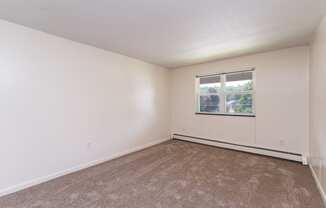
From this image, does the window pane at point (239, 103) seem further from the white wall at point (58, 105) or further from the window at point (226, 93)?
the white wall at point (58, 105)

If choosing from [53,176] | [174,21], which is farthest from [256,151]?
[53,176]

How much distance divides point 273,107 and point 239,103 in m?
0.74

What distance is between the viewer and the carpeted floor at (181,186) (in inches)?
76.5

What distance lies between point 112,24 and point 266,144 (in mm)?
3970

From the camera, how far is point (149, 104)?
15.0 ft

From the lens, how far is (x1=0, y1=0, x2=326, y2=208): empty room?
1.99 meters

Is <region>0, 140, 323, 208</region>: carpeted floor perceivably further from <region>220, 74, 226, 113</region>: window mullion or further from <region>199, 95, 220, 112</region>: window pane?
<region>199, 95, 220, 112</region>: window pane

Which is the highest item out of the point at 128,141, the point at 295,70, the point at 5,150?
the point at 295,70

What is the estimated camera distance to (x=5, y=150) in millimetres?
2137

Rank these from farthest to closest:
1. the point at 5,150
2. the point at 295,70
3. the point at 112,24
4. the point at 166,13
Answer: the point at 295,70, the point at 112,24, the point at 5,150, the point at 166,13

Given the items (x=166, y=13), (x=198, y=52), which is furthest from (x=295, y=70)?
(x=166, y=13)

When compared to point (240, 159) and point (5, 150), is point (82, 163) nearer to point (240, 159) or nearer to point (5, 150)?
point (5, 150)

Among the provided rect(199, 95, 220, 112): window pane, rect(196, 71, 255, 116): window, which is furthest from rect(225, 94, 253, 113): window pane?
rect(199, 95, 220, 112): window pane

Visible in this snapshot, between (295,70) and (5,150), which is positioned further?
(295,70)
